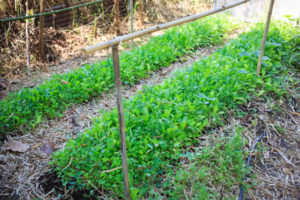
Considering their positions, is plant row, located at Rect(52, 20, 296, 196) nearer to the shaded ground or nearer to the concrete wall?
the shaded ground

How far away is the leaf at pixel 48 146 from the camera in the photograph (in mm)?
2580

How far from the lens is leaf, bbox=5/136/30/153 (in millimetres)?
2562

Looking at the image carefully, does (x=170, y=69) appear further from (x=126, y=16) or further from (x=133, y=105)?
(x=126, y=16)

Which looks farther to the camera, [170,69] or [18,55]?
[18,55]

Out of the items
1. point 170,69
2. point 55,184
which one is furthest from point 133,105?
point 170,69

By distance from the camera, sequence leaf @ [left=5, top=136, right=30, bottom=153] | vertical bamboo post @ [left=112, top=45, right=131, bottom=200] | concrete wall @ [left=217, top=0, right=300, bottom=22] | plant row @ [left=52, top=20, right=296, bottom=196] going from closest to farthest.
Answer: vertical bamboo post @ [left=112, top=45, right=131, bottom=200], plant row @ [left=52, top=20, right=296, bottom=196], leaf @ [left=5, top=136, right=30, bottom=153], concrete wall @ [left=217, top=0, right=300, bottom=22]

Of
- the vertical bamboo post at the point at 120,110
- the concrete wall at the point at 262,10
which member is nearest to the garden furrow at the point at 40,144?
the vertical bamboo post at the point at 120,110

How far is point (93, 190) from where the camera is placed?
2.09 meters

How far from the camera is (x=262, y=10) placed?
5949 millimetres

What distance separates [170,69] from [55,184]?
2.53m

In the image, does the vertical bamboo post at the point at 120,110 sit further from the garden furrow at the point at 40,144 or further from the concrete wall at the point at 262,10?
the concrete wall at the point at 262,10

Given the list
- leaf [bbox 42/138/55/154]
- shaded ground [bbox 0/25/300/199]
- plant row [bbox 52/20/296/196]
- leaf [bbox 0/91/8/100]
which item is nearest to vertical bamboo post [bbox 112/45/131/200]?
plant row [bbox 52/20/296/196]

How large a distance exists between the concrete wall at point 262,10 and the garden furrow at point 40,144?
363 centimetres

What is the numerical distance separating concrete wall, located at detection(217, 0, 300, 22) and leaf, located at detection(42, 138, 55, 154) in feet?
17.3
